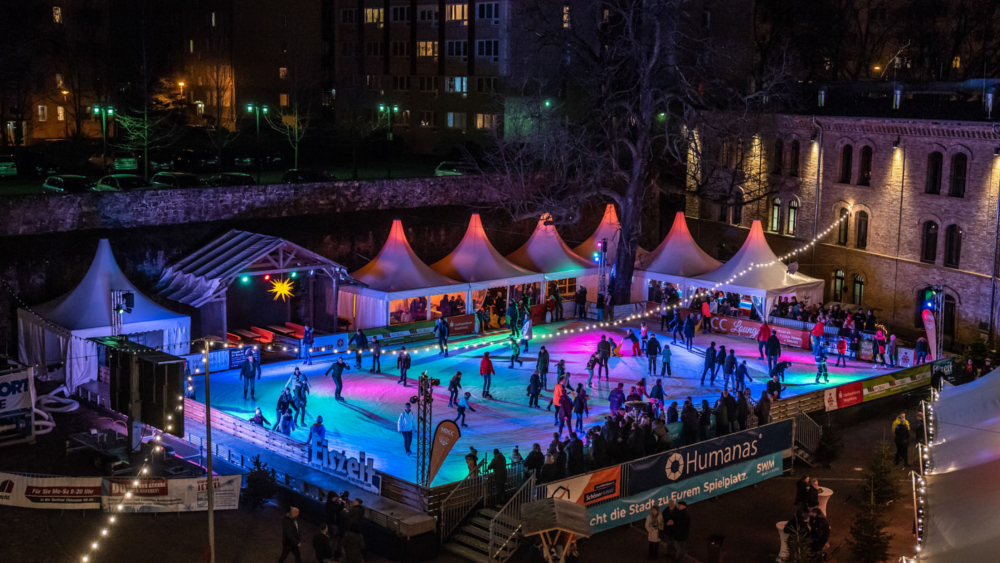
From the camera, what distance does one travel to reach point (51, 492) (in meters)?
19.3

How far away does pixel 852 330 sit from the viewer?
3206 cm

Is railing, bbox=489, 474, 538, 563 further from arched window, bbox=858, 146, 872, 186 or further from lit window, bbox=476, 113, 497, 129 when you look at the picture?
lit window, bbox=476, 113, 497, 129

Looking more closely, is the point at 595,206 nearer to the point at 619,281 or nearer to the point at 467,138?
the point at 619,281

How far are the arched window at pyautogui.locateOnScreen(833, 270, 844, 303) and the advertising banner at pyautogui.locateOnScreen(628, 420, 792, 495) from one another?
62.8ft

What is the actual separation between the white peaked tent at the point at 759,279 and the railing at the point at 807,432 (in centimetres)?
1134

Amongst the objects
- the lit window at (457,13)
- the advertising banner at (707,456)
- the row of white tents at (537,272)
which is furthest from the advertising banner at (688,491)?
the lit window at (457,13)

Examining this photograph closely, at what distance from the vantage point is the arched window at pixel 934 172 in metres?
36.5

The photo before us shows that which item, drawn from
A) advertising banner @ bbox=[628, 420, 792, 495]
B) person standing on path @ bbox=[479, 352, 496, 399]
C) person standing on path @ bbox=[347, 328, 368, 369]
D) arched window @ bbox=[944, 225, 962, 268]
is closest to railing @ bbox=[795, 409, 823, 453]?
advertising banner @ bbox=[628, 420, 792, 495]

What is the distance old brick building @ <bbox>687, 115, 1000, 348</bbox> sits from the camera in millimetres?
34906

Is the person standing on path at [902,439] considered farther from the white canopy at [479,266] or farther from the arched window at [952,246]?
the white canopy at [479,266]

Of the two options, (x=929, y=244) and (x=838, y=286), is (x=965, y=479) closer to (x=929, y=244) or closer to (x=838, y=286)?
(x=929, y=244)

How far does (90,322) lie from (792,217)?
27.4 meters

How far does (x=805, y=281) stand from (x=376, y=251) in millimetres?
15459

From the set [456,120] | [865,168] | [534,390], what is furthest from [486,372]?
[456,120]
